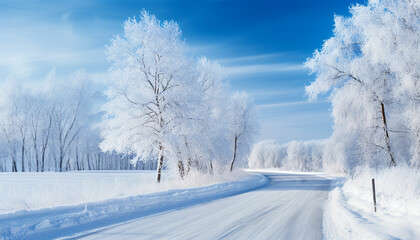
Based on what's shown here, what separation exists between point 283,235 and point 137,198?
6.28m

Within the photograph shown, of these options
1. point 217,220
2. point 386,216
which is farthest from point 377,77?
point 217,220

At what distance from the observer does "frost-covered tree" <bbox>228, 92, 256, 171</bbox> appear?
36.1 meters

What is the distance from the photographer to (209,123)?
20.6 meters

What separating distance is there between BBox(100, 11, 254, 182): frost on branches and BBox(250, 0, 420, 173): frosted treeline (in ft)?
26.0

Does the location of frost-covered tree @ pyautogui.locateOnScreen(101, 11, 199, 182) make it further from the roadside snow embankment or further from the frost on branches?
the roadside snow embankment

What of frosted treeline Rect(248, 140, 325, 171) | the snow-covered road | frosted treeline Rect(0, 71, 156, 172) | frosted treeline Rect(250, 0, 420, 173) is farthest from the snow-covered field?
frosted treeline Rect(248, 140, 325, 171)

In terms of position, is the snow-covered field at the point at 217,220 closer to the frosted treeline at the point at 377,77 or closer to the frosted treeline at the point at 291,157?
the frosted treeline at the point at 377,77

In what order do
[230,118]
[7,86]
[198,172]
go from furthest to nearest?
1. [7,86]
2. [230,118]
3. [198,172]

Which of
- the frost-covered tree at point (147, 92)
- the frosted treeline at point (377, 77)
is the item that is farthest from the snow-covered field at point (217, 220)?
the frost-covered tree at point (147, 92)

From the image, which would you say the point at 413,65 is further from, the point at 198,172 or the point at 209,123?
the point at 198,172

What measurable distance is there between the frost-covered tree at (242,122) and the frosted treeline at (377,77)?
61.6 feet

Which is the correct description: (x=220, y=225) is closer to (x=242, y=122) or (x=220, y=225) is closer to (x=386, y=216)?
(x=386, y=216)

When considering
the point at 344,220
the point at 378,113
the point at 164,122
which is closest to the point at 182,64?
the point at 164,122

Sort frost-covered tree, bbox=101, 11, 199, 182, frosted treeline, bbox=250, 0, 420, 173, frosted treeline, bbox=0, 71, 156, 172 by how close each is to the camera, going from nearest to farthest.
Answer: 1. frosted treeline, bbox=250, 0, 420, 173
2. frost-covered tree, bbox=101, 11, 199, 182
3. frosted treeline, bbox=0, 71, 156, 172
